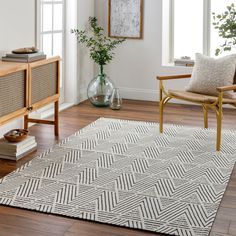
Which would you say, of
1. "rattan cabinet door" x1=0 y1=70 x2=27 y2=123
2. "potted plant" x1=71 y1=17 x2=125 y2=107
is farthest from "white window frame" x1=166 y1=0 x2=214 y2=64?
"rattan cabinet door" x1=0 y1=70 x2=27 y2=123

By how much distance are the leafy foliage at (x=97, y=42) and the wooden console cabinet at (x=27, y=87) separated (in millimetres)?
1377

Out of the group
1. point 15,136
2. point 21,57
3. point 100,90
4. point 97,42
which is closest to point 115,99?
point 100,90

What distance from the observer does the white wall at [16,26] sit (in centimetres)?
443

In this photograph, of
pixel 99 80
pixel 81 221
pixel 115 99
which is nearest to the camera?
pixel 81 221

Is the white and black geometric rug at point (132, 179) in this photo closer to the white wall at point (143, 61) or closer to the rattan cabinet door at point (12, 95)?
the rattan cabinet door at point (12, 95)

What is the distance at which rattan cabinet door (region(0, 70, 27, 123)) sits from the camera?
3.80 metres

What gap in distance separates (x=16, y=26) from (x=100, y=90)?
5.29ft

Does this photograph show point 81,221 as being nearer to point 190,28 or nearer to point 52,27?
point 52,27

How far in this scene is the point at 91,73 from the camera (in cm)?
649

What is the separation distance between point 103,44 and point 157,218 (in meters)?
3.82

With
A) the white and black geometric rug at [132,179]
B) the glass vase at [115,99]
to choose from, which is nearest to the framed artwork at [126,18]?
the glass vase at [115,99]

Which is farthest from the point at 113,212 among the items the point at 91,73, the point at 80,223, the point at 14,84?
the point at 91,73

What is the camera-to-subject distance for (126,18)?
6293mm

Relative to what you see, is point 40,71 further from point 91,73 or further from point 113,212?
point 91,73
